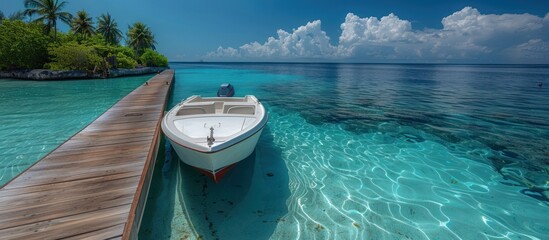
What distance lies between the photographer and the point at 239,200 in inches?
205

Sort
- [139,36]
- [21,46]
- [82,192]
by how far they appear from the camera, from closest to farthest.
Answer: [82,192] → [21,46] → [139,36]

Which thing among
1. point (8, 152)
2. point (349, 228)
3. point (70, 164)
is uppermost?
point (70, 164)

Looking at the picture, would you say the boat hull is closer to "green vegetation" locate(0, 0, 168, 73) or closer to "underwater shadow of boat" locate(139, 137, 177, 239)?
Result: "underwater shadow of boat" locate(139, 137, 177, 239)

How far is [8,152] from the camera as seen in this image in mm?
7148

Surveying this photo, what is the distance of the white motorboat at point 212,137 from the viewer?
178 inches

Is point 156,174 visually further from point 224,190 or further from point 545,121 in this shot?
point 545,121

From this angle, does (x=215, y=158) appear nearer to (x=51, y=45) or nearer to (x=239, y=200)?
(x=239, y=200)

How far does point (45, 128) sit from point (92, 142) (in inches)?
231

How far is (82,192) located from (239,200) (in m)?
2.81

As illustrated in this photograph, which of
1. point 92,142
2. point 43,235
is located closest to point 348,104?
point 92,142

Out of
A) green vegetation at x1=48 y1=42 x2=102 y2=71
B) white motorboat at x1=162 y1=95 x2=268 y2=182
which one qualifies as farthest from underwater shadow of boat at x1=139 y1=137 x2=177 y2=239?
green vegetation at x1=48 y1=42 x2=102 y2=71

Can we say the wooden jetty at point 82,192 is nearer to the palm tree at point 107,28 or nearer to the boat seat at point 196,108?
the boat seat at point 196,108

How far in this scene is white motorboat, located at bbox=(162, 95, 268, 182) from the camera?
178 inches

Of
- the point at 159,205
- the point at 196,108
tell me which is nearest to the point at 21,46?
the point at 196,108
